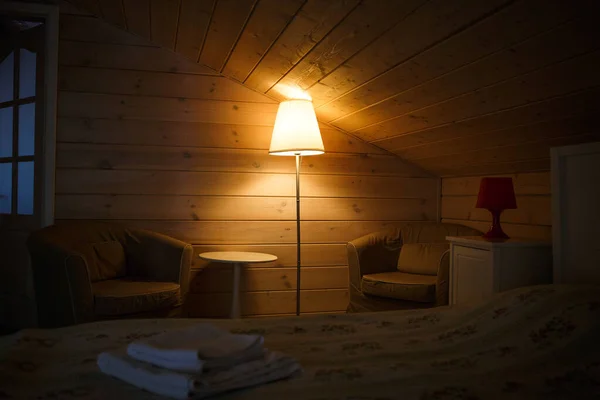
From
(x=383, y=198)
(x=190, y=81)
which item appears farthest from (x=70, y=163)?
(x=383, y=198)

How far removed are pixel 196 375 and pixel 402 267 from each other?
2.53 m

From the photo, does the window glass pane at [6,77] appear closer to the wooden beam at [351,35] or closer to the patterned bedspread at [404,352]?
the wooden beam at [351,35]

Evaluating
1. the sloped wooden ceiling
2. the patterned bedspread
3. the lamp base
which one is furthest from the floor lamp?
the patterned bedspread

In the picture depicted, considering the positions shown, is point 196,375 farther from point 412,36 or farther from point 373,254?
point 373,254

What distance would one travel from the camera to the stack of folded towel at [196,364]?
40.4 inches

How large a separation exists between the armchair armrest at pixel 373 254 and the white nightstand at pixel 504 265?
870mm

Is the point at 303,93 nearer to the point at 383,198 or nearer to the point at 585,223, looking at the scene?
the point at 383,198

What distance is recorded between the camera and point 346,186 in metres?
3.79

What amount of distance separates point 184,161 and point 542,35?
238 cm

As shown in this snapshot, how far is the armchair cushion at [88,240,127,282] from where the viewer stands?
2.95m

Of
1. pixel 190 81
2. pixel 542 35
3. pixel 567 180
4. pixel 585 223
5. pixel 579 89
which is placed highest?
pixel 190 81

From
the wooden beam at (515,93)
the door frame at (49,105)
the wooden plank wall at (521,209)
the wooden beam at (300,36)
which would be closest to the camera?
the wooden beam at (515,93)

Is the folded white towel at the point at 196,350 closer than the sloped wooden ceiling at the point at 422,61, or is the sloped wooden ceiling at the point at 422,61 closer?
the folded white towel at the point at 196,350

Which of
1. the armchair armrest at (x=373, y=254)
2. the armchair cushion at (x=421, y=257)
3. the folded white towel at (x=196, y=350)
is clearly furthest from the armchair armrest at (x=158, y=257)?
the folded white towel at (x=196, y=350)
